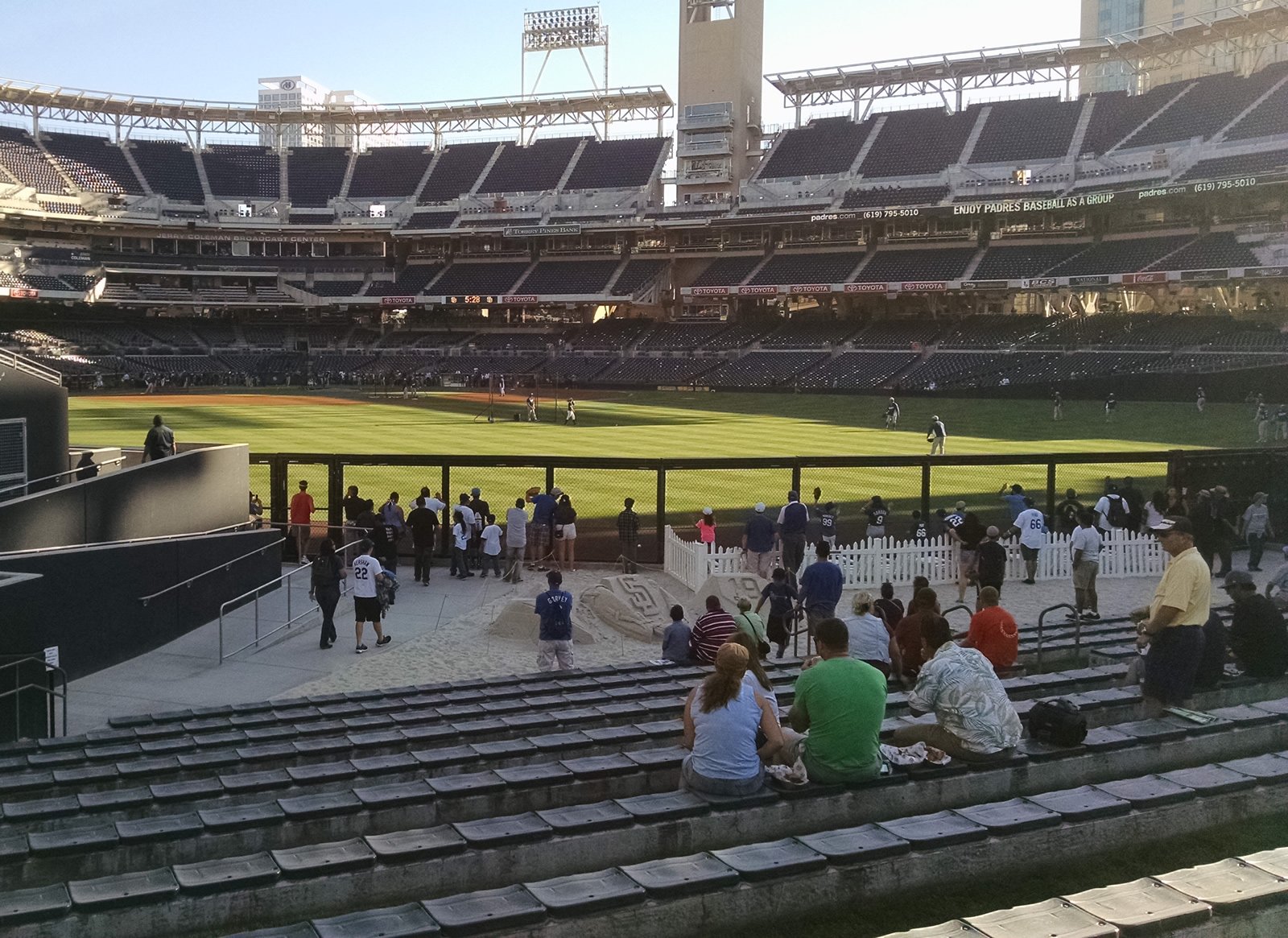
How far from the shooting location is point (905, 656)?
977 centimetres

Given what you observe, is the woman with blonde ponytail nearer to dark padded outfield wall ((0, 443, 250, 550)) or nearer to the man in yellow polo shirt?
the man in yellow polo shirt

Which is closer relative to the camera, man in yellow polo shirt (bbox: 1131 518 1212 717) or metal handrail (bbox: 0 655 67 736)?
man in yellow polo shirt (bbox: 1131 518 1212 717)

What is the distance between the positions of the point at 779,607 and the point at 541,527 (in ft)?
26.5

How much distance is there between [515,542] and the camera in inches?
754

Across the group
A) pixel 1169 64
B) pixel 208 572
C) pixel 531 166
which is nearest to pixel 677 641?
pixel 208 572

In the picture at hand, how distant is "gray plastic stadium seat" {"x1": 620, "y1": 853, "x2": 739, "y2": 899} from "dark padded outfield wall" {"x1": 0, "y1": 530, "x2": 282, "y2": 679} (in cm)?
909

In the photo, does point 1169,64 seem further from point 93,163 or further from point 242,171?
point 93,163

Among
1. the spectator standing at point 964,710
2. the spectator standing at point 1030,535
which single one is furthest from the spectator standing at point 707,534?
the spectator standing at point 964,710

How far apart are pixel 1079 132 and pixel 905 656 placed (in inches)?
2758

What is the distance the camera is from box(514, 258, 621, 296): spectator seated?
83125mm

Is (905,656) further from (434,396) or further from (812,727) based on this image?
(434,396)

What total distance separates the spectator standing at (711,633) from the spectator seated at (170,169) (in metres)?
87.6

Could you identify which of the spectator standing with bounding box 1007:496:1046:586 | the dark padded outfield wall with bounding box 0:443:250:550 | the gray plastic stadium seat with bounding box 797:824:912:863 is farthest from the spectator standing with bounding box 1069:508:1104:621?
the dark padded outfield wall with bounding box 0:443:250:550

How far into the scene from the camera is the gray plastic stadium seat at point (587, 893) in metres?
4.36
